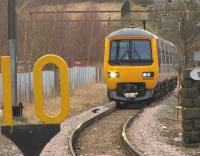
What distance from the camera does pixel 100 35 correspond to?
183 feet

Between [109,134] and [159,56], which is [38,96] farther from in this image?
[159,56]

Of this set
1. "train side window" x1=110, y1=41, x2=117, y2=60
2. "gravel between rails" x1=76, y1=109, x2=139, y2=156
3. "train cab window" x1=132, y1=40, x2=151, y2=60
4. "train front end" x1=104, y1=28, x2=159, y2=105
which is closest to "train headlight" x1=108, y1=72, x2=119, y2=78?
"train front end" x1=104, y1=28, x2=159, y2=105

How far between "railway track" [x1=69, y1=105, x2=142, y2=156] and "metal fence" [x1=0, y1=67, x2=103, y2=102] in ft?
21.5

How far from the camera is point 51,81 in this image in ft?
98.7

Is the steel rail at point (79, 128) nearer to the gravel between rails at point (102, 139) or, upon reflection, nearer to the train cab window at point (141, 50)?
the gravel between rails at point (102, 139)

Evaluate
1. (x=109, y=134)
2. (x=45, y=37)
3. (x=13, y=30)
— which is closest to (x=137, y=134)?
(x=109, y=134)

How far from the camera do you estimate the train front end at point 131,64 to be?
2302 cm

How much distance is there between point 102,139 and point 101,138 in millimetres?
204

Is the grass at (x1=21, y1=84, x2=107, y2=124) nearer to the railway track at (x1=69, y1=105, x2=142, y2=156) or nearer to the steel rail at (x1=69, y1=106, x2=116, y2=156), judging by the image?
the steel rail at (x1=69, y1=106, x2=116, y2=156)

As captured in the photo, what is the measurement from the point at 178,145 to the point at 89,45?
37172 mm

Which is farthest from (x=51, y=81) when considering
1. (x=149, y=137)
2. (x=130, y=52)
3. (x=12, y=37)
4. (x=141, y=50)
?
(x=149, y=137)

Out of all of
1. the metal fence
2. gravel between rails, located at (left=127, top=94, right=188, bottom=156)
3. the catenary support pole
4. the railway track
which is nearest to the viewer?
gravel between rails, located at (left=127, top=94, right=188, bottom=156)

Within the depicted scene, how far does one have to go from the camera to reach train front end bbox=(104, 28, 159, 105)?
23016 mm

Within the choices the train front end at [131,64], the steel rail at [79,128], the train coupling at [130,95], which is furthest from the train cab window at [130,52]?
the steel rail at [79,128]
